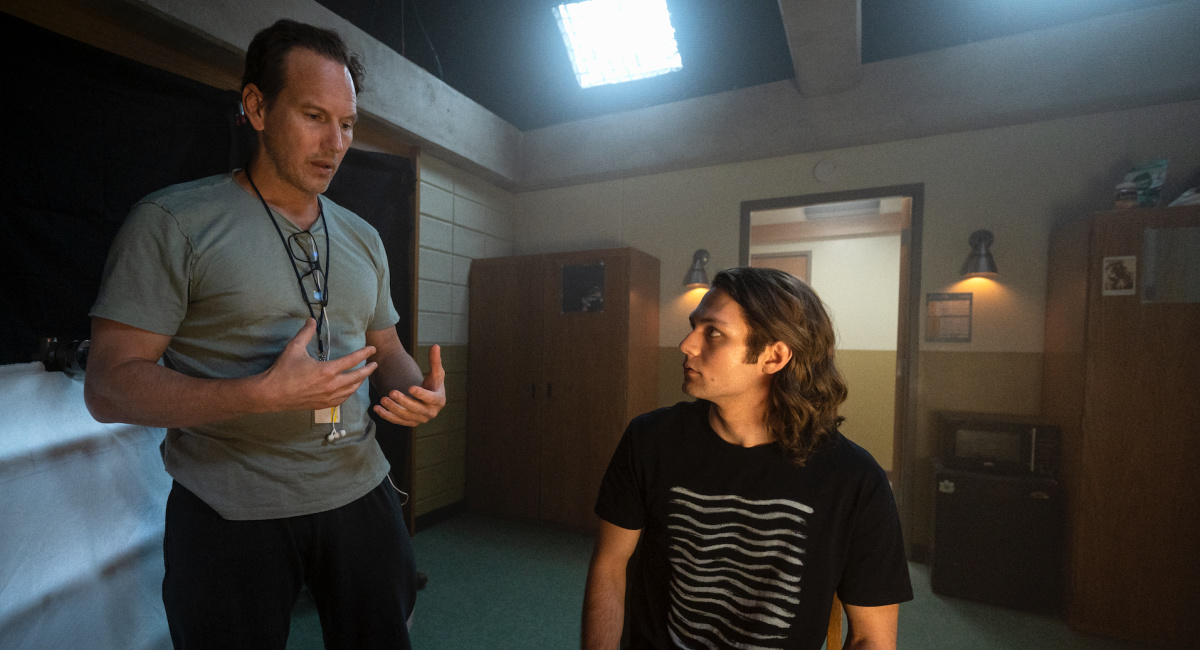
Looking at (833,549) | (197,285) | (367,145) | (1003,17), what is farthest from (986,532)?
(367,145)

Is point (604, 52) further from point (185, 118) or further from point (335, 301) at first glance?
point (335, 301)

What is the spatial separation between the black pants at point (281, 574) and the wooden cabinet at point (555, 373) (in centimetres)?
234

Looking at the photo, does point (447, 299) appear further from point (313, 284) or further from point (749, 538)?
point (749, 538)

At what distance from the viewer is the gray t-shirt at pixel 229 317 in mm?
814

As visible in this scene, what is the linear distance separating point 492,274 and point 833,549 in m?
3.13

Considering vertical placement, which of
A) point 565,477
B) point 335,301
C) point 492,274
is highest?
point 492,274

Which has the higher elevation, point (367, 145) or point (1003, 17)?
point (1003, 17)

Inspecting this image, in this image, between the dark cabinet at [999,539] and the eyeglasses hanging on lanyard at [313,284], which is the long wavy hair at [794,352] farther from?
the dark cabinet at [999,539]

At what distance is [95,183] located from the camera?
185 cm

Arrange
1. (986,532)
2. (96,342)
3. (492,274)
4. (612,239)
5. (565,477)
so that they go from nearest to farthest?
(96,342) → (986,532) → (565,477) → (492,274) → (612,239)

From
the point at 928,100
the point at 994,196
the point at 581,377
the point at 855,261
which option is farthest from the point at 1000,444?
the point at 855,261

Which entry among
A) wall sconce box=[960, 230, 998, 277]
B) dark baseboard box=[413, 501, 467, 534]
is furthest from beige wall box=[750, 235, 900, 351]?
dark baseboard box=[413, 501, 467, 534]

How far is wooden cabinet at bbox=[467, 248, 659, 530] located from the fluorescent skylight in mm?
1333

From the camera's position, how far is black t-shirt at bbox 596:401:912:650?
41.9 inches
